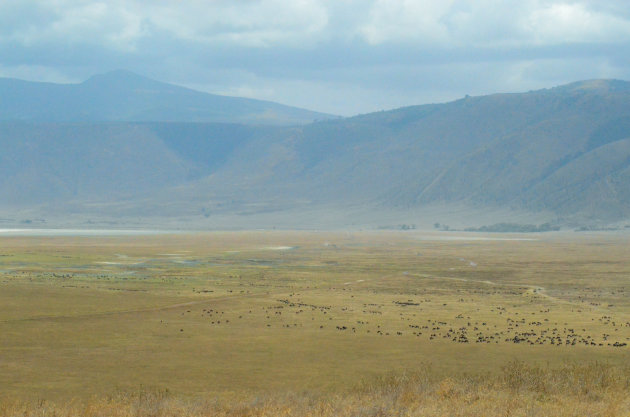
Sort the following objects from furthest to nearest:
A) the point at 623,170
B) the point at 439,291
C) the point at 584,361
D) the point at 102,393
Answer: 1. the point at 623,170
2. the point at 439,291
3. the point at 584,361
4. the point at 102,393

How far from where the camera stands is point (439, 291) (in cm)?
5306

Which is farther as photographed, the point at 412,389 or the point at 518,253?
the point at 518,253

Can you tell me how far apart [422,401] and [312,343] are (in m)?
10.8

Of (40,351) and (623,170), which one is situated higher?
(623,170)

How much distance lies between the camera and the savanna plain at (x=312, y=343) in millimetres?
22641

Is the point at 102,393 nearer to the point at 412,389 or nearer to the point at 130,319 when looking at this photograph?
the point at 412,389

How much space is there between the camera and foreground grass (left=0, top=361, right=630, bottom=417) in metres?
21.0

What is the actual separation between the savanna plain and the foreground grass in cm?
7

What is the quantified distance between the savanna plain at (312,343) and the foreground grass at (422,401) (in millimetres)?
66

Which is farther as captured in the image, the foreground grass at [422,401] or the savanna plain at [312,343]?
the savanna plain at [312,343]

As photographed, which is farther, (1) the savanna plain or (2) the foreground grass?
(1) the savanna plain

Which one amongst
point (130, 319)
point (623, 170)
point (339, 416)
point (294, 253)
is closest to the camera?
point (339, 416)

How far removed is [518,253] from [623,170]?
4291 inches

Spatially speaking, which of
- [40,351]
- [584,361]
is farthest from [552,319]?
[40,351]
